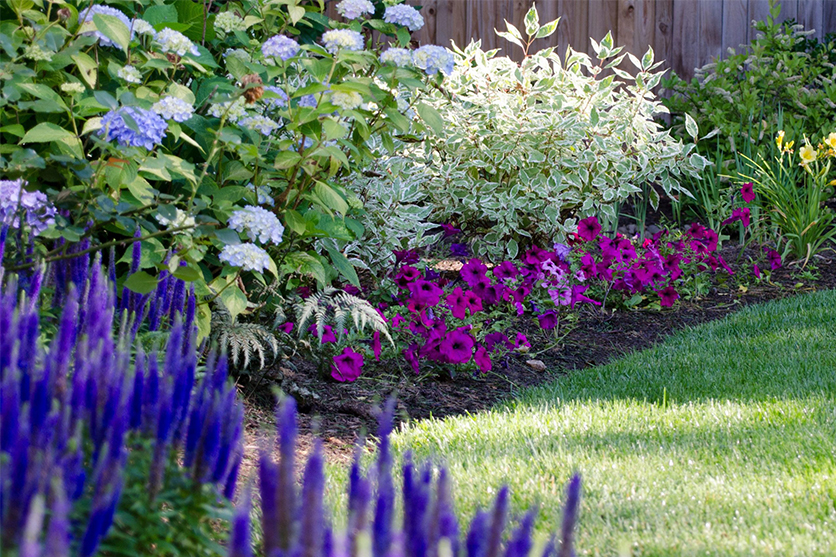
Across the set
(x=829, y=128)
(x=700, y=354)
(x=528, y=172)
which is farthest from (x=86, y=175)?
(x=829, y=128)

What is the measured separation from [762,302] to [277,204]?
2979 millimetres

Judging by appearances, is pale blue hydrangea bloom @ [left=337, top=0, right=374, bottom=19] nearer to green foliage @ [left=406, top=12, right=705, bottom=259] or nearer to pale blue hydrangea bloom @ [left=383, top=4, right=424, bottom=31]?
pale blue hydrangea bloom @ [left=383, top=4, right=424, bottom=31]

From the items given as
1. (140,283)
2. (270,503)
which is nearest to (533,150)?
(140,283)

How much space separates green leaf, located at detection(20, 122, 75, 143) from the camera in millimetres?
2270

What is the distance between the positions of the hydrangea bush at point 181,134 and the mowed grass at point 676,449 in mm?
835

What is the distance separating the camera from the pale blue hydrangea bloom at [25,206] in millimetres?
2057

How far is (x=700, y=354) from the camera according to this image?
3490 mm

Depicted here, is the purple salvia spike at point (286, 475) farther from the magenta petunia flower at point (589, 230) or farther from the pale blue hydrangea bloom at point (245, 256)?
the magenta petunia flower at point (589, 230)

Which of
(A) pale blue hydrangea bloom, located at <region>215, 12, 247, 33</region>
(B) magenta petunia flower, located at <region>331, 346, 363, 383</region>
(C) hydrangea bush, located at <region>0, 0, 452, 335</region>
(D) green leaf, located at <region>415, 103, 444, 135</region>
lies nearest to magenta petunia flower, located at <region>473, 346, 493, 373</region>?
(B) magenta petunia flower, located at <region>331, 346, 363, 383</region>

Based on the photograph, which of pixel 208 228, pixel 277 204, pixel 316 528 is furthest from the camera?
pixel 277 204

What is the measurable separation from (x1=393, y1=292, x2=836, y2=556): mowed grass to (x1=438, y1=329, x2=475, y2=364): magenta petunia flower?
29cm

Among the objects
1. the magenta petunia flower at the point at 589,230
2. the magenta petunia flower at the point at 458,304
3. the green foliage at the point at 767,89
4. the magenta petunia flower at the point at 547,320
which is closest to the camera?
the magenta petunia flower at the point at 458,304

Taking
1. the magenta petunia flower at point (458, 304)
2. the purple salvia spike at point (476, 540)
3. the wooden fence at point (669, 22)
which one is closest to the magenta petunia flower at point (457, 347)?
the magenta petunia flower at point (458, 304)

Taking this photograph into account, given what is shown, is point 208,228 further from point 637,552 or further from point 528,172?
point 528,172
